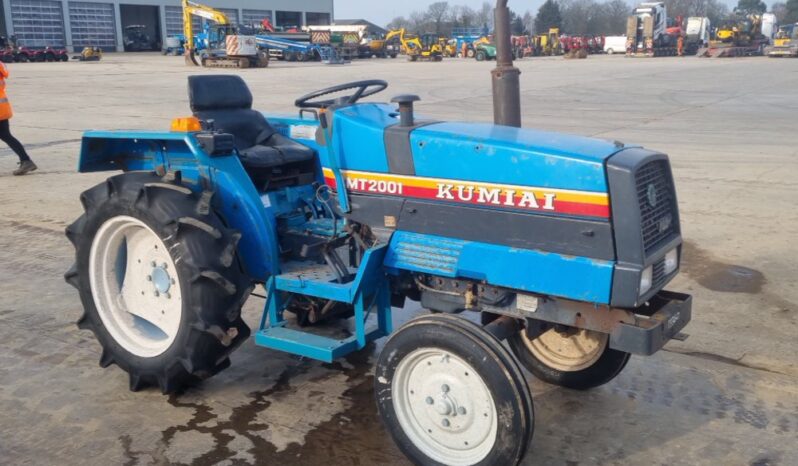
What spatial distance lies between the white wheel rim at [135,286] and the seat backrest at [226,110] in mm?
753

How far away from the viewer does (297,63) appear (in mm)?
41750

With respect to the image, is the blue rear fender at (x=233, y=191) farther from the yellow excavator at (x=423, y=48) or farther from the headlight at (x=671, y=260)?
the yellow excavator at (x=423, y=48)

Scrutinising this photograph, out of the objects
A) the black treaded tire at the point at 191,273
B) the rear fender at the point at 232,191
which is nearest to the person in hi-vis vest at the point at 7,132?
the rear fender at the point at 232,191

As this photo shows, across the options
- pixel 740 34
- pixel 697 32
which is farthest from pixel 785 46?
pixel 697 32

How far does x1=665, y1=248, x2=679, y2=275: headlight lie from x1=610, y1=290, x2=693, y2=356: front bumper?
137 mm

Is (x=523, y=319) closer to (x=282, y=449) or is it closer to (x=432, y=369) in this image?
(x=432, y=369)

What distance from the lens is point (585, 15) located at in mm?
90375

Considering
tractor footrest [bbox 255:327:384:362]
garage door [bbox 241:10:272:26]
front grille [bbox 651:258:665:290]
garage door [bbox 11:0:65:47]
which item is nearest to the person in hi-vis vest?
tractor footrest [bbox 255:327:384:362]

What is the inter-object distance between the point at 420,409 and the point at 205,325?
3.50 feet

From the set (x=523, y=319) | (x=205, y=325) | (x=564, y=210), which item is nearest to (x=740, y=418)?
(x=523, y=319)

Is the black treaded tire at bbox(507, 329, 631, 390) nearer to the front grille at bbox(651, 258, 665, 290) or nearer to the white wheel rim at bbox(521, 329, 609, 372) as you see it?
the white wheel rim at bbox(521, 329, 609, 372)

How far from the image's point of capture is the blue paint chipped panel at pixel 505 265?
2.97m

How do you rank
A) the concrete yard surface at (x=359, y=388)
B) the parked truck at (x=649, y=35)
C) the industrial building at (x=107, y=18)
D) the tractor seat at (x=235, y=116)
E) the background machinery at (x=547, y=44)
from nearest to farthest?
1. the concrete yard surface at (x=359, y=388)
2. the tractor seat at (x=235, y=116)
3. the parked truck at (x=649, y=35)
4. the industrial building at (x=107, y=18)
5. the background machinery at (x=547, y=44)

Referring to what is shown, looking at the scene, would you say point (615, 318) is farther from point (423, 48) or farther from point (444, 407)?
point (423, 48)
